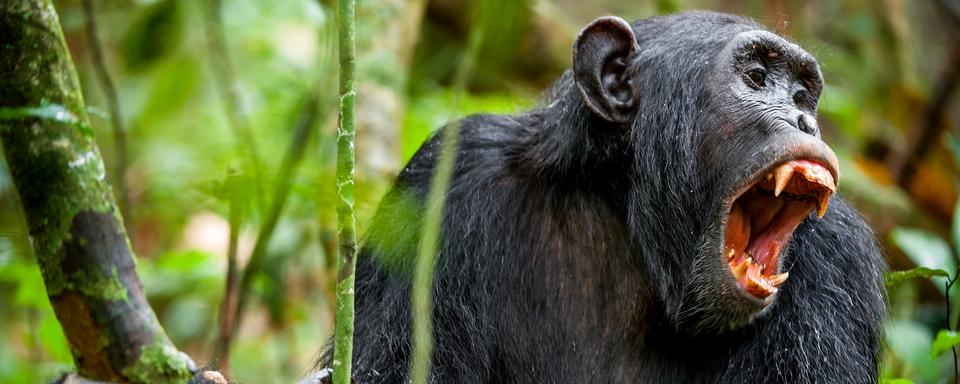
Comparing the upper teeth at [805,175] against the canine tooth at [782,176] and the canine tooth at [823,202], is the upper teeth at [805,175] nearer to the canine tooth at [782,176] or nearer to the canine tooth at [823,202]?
the canine tooth at [782,176]

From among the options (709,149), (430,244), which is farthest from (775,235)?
(430,244)

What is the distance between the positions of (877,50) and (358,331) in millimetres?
9133

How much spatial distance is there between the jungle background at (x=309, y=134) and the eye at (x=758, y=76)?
28.4 inches

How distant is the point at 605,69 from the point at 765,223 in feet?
3.11

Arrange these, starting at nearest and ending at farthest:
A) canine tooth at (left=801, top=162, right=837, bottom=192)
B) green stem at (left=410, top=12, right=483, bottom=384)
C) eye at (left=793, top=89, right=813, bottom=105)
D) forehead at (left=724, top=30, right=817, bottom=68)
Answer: green stem at (left=410, top=12, right=483, bottom=384) < canine tooth at (left=801, top=162, right=837, bottom=192) < forehead at (left=724, top=30, right=817, bottom=68) < eye at (left=793, top=89, right=813, bottom=105)

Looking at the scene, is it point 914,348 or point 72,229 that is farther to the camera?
point 914,348

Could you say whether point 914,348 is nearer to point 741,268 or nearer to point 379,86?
point 741,268

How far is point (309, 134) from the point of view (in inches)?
239

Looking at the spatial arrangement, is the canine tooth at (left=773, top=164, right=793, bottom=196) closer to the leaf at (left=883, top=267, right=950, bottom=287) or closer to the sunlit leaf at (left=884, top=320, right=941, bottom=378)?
the leaf at (left=883, top=267, right=950, bottom=287)

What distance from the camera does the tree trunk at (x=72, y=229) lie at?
2525 millimetres

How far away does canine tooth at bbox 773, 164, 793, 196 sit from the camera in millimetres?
4090

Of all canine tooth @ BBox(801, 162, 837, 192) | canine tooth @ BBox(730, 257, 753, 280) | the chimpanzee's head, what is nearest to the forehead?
the chimpanzee's head

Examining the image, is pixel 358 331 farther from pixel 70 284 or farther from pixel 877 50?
pixel 877 50

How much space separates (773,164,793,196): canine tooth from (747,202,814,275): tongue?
14.9 inches
